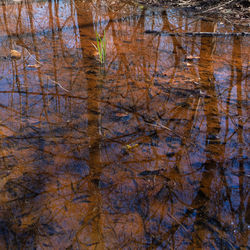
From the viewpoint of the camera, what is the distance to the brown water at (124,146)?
156 centimetres

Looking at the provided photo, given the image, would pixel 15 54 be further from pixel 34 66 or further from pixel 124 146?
pixel 124 146

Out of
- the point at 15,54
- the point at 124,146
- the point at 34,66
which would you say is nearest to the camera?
the point at 124,146

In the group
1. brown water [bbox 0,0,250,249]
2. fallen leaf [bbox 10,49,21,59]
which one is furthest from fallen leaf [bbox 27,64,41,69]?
fallen leaf [bbox 10,49,21,59]

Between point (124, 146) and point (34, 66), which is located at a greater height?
point (34, 66)

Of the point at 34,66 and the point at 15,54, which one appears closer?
the point at 34,66

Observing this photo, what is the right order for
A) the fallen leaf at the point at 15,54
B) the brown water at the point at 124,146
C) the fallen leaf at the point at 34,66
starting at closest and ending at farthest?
the brown water at the point at 124,146 → the fallen leaf at the point at 34,66 → the fallen leaf at the point at 15,54

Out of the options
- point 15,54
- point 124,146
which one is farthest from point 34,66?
point 124,146

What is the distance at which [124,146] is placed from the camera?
2.16 m

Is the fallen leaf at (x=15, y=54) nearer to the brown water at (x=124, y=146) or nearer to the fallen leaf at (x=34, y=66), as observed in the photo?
the brown water at (x=124, y=146)

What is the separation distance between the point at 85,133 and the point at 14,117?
2.36ft

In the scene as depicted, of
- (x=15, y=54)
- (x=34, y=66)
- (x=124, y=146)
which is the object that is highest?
(x=15, y=54)

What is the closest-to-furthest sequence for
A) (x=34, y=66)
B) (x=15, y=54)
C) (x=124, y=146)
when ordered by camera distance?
(x=124, y=146) → (x=34, y=66) → (x=15, y=54)

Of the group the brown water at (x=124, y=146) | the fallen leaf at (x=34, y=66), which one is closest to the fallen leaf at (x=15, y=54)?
the brown water at (x=124, y=146)

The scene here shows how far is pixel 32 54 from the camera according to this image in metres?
3.69
